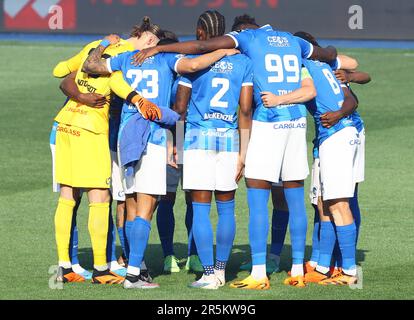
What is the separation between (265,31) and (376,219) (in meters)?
3.78

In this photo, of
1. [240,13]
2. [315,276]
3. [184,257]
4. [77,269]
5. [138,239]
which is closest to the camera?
[138,239]

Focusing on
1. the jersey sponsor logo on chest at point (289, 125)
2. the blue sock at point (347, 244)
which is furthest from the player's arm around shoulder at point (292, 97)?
the blue sock at point (347, 244)

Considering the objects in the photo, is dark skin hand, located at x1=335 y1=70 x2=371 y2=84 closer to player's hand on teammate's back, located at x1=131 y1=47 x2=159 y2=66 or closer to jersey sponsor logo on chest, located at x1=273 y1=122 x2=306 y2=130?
jersey sponsor logo on chest, located at x1=273 y1=122 x2=306 y2=130

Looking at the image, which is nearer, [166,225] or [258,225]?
[258,225]

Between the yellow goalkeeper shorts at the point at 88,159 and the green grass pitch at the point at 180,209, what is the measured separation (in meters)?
0.88

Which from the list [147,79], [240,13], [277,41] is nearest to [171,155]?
[147,79]

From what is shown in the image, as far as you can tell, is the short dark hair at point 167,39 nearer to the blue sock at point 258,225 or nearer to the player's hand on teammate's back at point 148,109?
the player's hand on teammate's back at point 148,109

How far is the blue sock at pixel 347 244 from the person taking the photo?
9586 mm

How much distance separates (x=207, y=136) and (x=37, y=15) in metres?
18.9

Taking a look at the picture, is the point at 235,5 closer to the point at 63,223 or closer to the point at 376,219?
the point at 376,219

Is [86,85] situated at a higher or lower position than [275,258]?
higher

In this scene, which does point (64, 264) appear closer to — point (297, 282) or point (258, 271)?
point (258, 271)

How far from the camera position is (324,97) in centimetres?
968

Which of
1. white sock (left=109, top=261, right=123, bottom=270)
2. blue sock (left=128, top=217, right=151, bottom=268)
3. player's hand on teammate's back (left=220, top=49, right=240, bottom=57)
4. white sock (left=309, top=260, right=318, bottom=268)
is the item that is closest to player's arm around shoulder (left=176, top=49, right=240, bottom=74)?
player's hand on teammate's back (left=220, top=49, right=240, bottom=57)
